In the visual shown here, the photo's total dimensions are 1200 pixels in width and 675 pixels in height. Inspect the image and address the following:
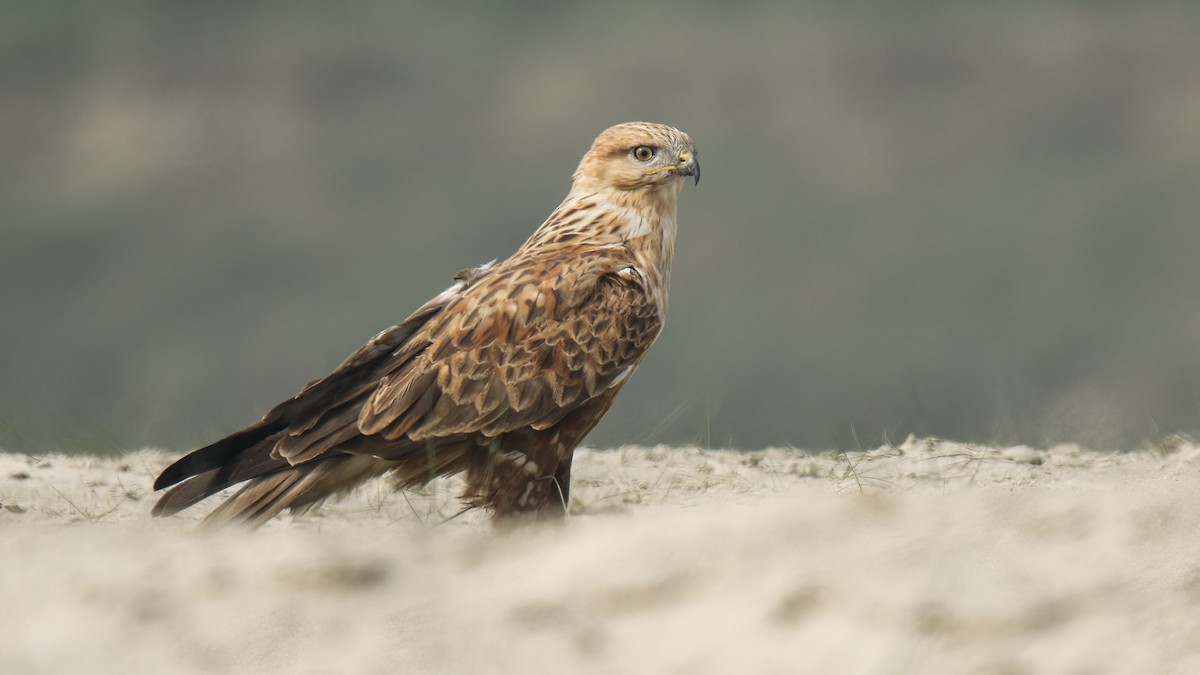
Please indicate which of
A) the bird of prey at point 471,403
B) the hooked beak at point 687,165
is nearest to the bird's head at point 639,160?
the hooked beak at point 687,165

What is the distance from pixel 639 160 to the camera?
6469 mm

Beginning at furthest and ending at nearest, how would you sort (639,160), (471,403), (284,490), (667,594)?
1. (639,160)
2. (471,403)
3. (284,490)
4. (667,594)

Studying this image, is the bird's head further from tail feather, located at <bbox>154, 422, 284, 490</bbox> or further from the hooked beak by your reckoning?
tail feather, located at <bbox>154, 422, 284, 490</bbox>

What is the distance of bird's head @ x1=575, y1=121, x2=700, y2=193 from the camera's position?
644 cm

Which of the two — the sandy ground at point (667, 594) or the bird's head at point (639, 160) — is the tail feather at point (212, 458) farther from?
the bird's head at point (639, 160)

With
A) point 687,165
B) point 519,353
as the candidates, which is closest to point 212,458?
point 519,353

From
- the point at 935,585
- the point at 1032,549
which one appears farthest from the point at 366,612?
the point at 1032,549

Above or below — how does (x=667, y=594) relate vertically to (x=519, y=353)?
below

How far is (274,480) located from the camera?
5.56m

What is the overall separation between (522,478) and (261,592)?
72.9 inches

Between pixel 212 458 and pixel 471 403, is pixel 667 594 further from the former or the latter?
pixel 212 458

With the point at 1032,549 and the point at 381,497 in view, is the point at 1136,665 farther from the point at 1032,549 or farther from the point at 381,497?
the point at 381,497

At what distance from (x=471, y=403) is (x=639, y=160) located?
141 cm

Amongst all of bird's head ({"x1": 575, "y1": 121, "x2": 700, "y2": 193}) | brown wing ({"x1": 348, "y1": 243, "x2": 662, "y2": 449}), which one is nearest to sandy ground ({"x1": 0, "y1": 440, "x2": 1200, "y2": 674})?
brown wing ({"x1": 348, "y1": 243, "x2": 662, "y2": 449})
